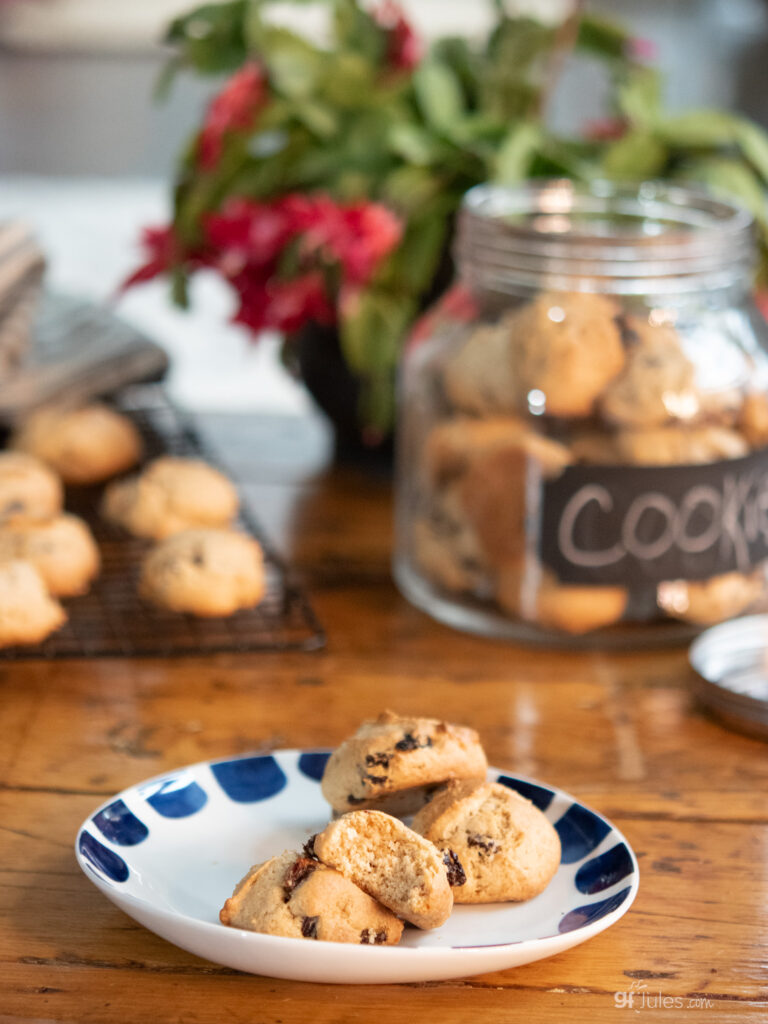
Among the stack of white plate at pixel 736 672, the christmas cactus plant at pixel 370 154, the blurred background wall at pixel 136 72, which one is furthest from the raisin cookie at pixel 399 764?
the blurred background wall at pixel 136 72

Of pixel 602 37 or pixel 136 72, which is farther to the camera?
pixel 136 72

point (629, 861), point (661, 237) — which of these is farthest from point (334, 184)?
point (629, 861)

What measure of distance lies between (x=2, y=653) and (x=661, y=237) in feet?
1.67

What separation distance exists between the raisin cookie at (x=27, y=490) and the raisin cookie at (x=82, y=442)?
0.24ft

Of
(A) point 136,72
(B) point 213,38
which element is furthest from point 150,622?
(A) point 136,72

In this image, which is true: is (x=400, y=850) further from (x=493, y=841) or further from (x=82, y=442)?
(x=82, y=442)

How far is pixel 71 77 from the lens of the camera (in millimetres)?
5191

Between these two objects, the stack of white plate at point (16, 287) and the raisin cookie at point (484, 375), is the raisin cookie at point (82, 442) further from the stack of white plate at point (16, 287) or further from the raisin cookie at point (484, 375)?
the raisin cookie at point (484, 375)

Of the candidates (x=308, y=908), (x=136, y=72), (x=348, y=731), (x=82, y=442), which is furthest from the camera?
(x=136, y=72)

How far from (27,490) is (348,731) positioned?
36 centimetres

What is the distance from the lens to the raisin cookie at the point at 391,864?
1.66ft

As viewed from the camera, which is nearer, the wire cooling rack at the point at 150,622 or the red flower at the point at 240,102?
the wire cooling rack at the point at 150,622

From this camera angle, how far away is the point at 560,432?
0.86m

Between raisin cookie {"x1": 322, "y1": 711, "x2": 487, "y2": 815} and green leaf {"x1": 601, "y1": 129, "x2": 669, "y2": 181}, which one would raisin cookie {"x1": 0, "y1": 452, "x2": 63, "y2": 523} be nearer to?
raisin cookie {"x1": 322, "y1": 711, "x2": 487, "y2": 815}
